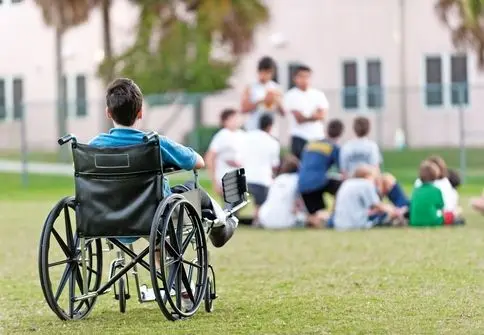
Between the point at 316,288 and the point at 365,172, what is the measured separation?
6.15m

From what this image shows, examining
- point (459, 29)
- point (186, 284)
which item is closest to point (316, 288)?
point (186, 284)

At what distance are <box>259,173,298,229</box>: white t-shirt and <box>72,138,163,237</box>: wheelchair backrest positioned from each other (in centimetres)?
886

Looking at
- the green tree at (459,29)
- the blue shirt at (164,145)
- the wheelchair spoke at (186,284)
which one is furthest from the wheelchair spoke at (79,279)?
the green tree at (459,29)

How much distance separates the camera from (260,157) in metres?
→ 18.1

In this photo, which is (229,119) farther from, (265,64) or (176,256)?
(176,256)

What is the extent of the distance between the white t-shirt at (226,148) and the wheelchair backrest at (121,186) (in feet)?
31.9

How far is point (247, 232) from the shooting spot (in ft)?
56.6

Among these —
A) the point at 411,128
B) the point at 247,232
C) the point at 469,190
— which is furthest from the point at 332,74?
the point at 247,232

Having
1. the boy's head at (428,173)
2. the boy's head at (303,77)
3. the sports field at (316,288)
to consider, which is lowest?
the sports field at (316,288)

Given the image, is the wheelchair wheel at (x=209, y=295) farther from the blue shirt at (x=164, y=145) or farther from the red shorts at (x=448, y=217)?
the red shorts at (x=448, y=217)

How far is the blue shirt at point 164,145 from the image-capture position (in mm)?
8914

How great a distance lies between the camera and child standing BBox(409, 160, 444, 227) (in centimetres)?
1673

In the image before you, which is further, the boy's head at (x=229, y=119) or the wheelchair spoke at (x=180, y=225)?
the boy's head at (x=229, y=119)

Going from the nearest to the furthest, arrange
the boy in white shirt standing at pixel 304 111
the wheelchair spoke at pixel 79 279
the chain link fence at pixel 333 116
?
the wheelchair spoke at pixel 79 279
the boy in white shirt standing at pixel 304 111
the chain link fence at pixel 333 116
